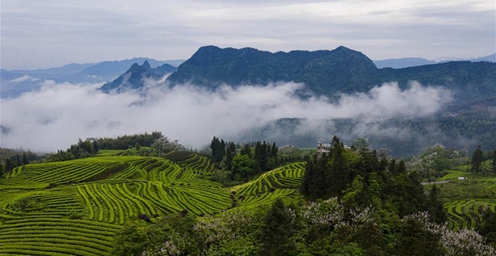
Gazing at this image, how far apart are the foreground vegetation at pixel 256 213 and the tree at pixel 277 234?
0.12 meters

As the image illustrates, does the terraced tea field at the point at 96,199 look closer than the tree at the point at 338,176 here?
Yes

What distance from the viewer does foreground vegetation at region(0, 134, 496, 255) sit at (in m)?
40.1

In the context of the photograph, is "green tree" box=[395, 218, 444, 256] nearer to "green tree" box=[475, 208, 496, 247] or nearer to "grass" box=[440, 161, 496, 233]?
"green tree" box=[475, 208, 496, 247]

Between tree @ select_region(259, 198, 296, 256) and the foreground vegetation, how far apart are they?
0.12 meters

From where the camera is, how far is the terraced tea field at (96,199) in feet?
173

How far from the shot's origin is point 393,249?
40.0 meters

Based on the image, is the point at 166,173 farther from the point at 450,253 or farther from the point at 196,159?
the point at 450,253

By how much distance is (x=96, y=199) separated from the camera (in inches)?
2867

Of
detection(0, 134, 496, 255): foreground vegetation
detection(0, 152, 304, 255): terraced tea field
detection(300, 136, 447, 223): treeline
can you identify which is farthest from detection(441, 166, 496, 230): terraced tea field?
detection(0, 152, 304, 255): terraced tea field

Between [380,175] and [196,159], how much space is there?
108426mm

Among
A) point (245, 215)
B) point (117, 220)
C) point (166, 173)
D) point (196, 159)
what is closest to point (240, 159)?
point (166, 173)

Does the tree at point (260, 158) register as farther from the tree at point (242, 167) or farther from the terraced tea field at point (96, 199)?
the terraced tea field at point (96, 199)

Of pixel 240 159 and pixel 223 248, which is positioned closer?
pixel 223 248

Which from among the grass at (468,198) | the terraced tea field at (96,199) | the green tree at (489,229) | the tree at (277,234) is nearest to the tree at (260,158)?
the terraced tea field at (96,199)
